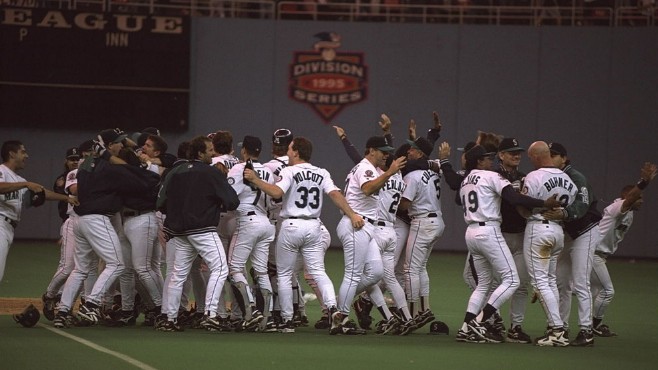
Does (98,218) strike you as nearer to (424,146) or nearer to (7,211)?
(7,211)

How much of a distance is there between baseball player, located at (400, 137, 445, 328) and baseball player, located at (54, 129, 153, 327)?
122 inches

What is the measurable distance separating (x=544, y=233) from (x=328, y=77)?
1433 cm

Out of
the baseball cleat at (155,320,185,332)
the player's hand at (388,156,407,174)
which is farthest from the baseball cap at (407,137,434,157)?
the baseball cleat at (155,320,185,332)

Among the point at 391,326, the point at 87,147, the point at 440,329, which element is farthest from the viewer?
the point at 87,147

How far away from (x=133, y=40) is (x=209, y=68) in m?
2.73

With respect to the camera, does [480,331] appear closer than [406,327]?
Yes

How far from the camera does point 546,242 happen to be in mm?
11305

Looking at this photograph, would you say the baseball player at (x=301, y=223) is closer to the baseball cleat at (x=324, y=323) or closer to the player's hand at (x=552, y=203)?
the baseball cleat at (x=324, y=323)

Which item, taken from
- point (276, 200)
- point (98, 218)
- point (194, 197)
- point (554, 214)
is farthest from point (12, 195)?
point (554, 214)

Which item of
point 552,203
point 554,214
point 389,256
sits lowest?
point 389,256

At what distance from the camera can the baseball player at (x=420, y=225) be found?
12.8 metres

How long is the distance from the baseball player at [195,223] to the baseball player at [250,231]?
337 mm

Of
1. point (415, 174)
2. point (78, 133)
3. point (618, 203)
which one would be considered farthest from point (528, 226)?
point (78, 133)

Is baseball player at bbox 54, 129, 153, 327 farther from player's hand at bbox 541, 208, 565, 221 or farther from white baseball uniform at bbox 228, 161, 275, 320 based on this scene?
player's hand at bbox 541, 208, 565, 221
